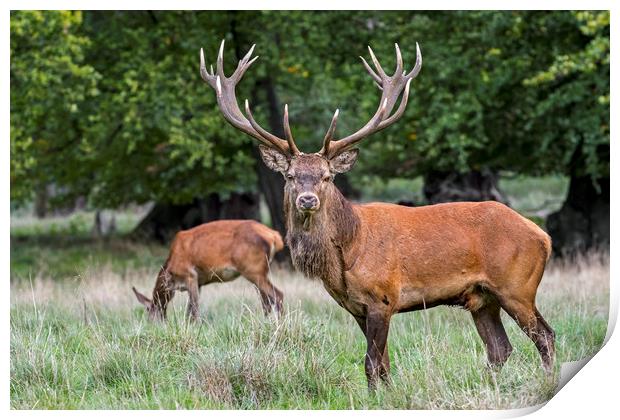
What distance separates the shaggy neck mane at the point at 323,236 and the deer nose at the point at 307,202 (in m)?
0.22

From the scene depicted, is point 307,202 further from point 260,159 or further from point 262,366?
point 260,159

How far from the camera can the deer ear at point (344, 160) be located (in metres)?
6.99

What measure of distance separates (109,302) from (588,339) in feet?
16.0

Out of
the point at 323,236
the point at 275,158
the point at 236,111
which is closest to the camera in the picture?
the point at 323,236

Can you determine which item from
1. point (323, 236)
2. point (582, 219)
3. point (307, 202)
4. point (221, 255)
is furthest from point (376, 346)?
point (582, 219)

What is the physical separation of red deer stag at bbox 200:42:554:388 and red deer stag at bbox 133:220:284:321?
347cm

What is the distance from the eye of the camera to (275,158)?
7.02 metres

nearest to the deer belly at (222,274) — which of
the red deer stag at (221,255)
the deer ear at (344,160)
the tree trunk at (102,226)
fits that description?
the red deer stag at (221,255)

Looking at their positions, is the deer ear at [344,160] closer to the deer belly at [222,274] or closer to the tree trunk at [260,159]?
the deer belly at [222,274]

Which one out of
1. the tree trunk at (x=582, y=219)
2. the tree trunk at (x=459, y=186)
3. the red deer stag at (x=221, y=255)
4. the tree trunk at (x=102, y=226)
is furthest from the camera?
the tree trunk at (x=102, y=226)

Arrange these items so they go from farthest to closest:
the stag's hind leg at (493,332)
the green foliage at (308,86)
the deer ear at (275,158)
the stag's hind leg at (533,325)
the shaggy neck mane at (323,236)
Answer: the green foliage at (308,86)
the stag's hind leg at (493,332)
the stag's hind leg at (533,325)
the deer ear at (275,158)
the shaggy neck mane at (323,236)

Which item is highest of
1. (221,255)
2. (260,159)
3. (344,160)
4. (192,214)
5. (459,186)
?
(344,160)

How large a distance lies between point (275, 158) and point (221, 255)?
3960 millimetres
